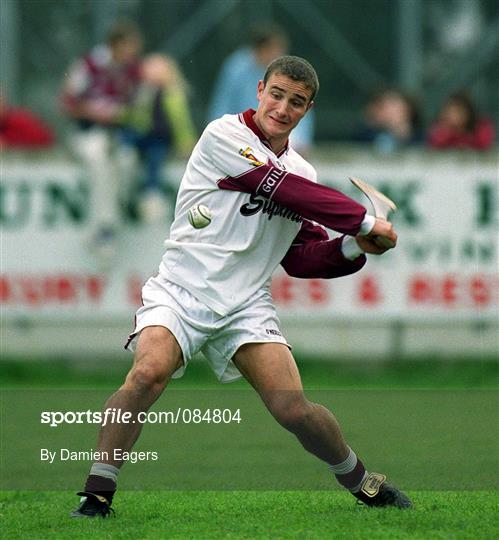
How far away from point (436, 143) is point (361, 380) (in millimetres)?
2921

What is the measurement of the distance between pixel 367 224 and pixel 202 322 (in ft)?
3.17

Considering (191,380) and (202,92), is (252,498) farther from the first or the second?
(202,92)

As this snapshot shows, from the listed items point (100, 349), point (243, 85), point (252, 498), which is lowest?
point (100, 349)

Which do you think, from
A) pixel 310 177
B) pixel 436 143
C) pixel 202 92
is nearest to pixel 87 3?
pixel 202 92

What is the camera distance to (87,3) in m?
18.8

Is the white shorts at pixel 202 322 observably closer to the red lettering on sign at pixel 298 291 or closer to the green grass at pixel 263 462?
the green grass at pixel 263 462

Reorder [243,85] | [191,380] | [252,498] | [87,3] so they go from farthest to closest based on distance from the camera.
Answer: [87,3], [243,85], [191,380], [252,498]

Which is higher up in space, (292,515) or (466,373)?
(292,515)

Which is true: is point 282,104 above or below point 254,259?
above

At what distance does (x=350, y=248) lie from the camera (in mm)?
7754

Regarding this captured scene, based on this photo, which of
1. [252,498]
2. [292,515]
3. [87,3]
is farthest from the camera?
[87,3]

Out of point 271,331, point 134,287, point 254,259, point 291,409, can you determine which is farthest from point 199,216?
point 134,287

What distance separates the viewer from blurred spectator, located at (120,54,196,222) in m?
15.0

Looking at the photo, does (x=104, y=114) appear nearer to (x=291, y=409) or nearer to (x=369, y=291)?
(x=369, y=291)
